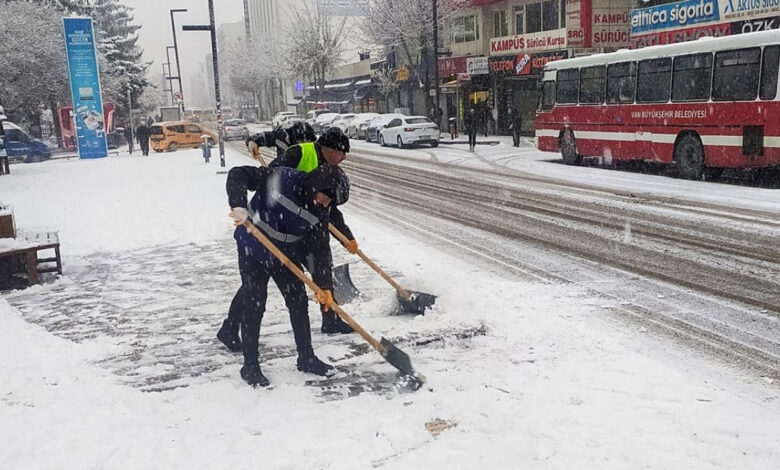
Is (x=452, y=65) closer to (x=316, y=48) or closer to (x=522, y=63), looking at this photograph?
(x=522, y=63)

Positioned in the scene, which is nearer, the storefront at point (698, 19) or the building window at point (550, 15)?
the storefront at point (698, 19)

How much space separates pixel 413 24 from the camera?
1499 inches

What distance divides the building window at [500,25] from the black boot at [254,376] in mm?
34112

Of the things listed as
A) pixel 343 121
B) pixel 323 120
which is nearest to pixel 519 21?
pixel 343 121

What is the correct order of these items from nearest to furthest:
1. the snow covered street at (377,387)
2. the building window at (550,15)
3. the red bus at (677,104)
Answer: the snow covered street at (377,387) < the red bus at (677,104) < the building window at (550,15)

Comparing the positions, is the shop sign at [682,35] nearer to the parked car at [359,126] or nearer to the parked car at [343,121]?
the parked car at [359,126]

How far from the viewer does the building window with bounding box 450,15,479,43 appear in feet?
126

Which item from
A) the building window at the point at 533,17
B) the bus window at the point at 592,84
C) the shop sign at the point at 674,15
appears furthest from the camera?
the building window at the point at 533,17

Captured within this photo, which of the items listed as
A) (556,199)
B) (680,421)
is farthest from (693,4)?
(680,421)

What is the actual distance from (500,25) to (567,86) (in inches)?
718

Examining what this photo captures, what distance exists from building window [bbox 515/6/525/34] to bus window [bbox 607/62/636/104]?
17876mm

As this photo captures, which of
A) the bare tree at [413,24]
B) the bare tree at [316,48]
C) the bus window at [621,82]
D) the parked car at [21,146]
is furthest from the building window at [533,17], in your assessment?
the bare tree at [316,48]

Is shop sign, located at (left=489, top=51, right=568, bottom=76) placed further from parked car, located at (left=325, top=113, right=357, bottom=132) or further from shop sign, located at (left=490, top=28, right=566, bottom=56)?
parked car, located at (left=325, top=113, right=357, bottom=132)

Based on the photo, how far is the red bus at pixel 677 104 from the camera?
1361cm
